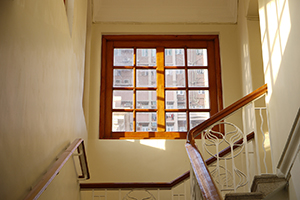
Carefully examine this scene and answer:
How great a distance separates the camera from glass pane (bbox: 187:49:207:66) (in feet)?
19.4

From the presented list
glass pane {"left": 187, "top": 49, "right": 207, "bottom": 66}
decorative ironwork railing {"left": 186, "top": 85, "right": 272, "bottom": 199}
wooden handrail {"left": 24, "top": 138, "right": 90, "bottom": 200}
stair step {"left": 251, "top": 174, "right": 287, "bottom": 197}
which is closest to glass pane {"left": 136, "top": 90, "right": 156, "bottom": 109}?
glass pane {"left": 187, "top": 49, "right": 207, "bottom": 66}

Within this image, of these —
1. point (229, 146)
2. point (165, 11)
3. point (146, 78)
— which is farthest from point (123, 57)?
point (229, 146)

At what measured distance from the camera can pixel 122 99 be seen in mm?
5719

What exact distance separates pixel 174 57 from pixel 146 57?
45cm

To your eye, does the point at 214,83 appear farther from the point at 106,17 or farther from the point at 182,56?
the point at 106,17

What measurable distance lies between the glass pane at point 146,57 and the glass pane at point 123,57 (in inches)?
4.5

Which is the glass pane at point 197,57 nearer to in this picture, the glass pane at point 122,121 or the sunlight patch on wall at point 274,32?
the glass pane at point 122,121

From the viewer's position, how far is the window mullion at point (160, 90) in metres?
5.57

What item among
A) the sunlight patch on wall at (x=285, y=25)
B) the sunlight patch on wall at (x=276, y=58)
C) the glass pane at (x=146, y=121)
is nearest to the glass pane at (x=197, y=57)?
the glass pane at (x=146, y=121)

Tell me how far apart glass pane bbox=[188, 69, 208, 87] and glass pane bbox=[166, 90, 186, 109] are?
0.75 ft

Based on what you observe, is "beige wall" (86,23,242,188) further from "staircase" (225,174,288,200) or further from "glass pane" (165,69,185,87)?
"staircase" (225,174,288,200)

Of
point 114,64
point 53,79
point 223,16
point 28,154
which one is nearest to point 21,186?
point 28,154

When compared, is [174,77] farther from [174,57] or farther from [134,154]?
[134,154]

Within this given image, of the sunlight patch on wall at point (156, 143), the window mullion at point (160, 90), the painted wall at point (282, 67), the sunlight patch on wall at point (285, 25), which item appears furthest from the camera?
the window mullion at point (160, 90)
